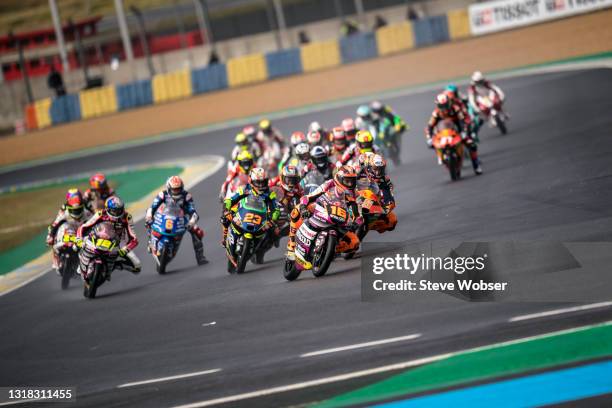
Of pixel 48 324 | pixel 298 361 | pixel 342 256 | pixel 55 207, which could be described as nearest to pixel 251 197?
pixel 342 256

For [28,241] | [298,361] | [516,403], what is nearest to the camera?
[516,403]

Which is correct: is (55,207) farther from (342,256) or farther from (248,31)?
(248,31)

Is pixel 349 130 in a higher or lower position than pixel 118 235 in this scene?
higher

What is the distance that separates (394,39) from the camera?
49031 mm

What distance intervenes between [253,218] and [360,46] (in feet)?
112

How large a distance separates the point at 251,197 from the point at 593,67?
73.2 ft

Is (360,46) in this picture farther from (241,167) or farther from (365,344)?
(365,344)

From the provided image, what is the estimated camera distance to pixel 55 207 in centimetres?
3178

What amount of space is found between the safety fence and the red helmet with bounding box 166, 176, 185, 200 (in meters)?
31.9

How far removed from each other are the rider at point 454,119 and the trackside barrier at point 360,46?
2834 centimetres

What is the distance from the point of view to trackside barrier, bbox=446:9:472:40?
47594 millimetres

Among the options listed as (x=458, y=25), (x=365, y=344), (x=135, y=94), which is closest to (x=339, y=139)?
(x=365, y=344)

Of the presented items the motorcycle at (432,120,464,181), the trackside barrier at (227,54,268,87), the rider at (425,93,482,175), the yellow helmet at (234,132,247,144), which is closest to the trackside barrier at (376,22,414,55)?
the trackside barrier at (227,54,268,87)

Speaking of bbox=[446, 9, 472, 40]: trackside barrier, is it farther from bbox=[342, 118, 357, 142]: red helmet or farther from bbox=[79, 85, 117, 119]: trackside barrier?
bbox=[342, 118, 357, 142]: red helmet
